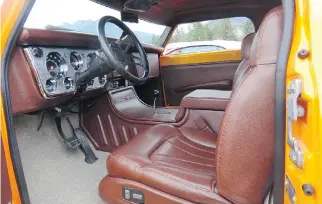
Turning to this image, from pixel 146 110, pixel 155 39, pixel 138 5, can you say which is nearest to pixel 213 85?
pixel 146 110

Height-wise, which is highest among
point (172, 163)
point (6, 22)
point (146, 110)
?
point (6, 22)

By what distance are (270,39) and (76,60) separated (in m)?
1.21

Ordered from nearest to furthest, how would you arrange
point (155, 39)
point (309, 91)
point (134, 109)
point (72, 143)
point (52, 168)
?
Result: point (309, 91) → point (52, 168) → point (72, 143) → point (134, 109) → point (155, 39)

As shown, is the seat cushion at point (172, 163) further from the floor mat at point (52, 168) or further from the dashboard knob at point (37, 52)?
the dashboard knob at point (37, 52)

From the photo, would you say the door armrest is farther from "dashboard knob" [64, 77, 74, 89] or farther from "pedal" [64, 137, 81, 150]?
"pedal" [64, 137, 81, 150]

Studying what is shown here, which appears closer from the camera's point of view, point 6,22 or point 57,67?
point 6,22

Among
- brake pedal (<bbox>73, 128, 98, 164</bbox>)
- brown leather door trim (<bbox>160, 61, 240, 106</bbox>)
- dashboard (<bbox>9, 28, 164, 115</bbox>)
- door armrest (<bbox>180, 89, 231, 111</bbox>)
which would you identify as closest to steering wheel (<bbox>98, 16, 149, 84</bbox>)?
dashboard (<bbox>9, 28, 164, 115</bbox>)

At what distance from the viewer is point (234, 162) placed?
2.78 ft

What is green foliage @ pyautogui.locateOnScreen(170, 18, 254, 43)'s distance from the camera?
93.5 inches

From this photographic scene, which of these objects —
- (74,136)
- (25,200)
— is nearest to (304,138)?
(25,200)

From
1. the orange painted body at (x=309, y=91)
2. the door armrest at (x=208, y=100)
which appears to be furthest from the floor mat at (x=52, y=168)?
the orange painted body at (x=309, y=91)

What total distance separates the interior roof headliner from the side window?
2.1 inches

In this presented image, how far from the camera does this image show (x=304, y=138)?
67 centimetres

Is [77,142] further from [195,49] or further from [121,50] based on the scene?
[195,49]
